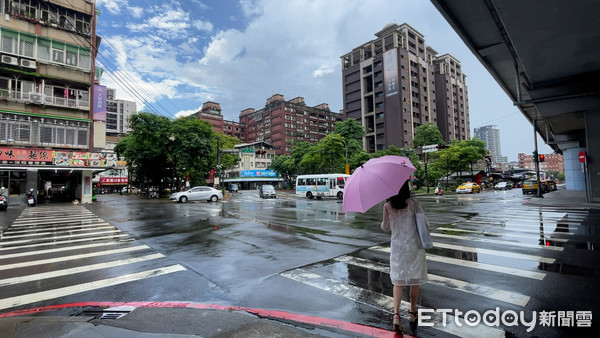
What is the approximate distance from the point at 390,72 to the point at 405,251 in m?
81.8

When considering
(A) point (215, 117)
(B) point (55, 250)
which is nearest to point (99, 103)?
(B) point (55, 250)

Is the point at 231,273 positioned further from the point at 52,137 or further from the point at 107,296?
the point at 52,137

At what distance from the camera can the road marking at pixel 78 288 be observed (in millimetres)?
4809

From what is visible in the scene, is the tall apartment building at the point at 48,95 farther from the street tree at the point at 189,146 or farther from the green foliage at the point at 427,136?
the green foliage at the point at 427,136

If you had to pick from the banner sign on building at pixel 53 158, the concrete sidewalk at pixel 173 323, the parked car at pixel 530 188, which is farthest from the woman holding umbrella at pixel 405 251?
the parked car at pixel 530 188

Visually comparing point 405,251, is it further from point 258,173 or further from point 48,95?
point 258,173

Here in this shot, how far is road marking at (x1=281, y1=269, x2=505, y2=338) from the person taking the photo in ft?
11.5

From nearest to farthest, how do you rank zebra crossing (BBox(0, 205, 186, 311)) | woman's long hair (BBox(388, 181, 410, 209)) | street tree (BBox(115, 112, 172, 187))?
1. woman's long hair (BBox(388, 181, 410, 209))
2. zebra crossing (BBox(0, 205, 186, 311))
3. street tree (BBox(115, 112, 172, 187))

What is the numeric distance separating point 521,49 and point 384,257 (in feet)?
32.4

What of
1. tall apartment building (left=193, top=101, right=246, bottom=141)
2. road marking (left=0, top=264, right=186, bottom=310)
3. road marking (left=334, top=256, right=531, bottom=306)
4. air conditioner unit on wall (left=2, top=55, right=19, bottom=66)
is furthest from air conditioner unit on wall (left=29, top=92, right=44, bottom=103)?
tall apartment building (left=193, top=101, right=246, bottom=141)

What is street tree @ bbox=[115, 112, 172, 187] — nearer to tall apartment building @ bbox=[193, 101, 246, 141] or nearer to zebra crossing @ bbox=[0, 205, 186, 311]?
zebra crossing @ bbox=[0, 205, 186, 311]

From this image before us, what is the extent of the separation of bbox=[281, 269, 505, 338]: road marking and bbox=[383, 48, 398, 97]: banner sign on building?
78264mm

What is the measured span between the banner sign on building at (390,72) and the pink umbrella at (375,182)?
260ft

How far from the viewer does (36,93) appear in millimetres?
26750
